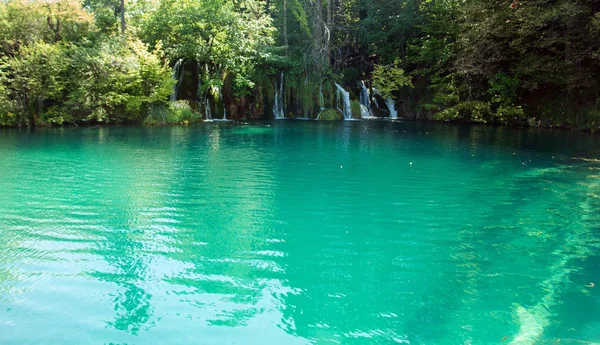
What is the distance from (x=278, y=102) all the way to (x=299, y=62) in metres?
3.08

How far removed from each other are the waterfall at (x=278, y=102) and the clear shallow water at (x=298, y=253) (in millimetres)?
17935

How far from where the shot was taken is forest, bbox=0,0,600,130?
20.4m

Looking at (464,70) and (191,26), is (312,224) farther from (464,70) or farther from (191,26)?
(191,26)

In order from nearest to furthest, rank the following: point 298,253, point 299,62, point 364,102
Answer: point 298,253 → point 299,62 → point 364,102

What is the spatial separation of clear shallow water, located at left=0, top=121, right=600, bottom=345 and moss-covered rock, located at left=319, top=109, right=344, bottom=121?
16.8 metres

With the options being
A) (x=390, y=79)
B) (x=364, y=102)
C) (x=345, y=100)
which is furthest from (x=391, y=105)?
(x=345, y=100)

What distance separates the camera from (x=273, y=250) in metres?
5.43

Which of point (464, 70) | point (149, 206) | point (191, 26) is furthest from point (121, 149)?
point (464, 70)

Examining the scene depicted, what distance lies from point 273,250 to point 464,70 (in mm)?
20245

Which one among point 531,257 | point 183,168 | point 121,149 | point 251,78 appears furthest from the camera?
point 251,78

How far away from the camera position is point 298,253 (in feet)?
17.5

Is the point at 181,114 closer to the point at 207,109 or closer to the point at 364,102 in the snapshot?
the point at 207,109

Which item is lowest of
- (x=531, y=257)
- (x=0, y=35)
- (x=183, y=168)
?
(x=531, y=257)

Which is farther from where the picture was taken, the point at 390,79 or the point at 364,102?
the point at 364,102
